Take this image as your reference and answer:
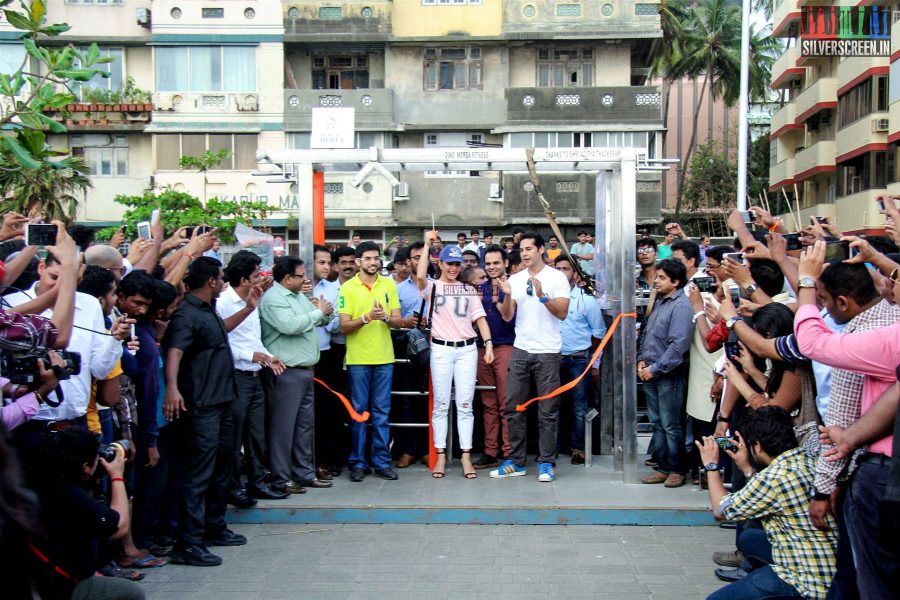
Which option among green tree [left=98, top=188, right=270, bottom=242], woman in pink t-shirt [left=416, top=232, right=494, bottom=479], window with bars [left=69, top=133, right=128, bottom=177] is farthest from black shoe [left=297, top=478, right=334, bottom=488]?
window with bars [left=69, top=133, right=128, bottom=177]

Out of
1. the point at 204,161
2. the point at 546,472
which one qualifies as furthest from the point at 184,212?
the point at 546,472

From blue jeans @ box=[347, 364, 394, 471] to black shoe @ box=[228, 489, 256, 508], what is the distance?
1.22 meters

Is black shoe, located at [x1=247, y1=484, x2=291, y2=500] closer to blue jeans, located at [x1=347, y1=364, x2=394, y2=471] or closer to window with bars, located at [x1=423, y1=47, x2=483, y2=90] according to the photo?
blue jeans, located at [x1=347, y1=364, x2=394, y2=471]

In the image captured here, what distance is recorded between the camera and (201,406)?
657cm

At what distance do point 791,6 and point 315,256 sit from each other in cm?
3469

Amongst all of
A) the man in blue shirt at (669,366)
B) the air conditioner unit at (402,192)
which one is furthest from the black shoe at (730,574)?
the air conditioner unit at (402,192)

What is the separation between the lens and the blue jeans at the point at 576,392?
9.18m

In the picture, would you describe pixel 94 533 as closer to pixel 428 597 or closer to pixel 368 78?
pixel 428 597

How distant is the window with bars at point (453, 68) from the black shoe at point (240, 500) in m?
27.5

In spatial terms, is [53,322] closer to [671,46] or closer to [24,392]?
[24,392]

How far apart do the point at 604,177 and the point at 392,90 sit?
82.7 ft

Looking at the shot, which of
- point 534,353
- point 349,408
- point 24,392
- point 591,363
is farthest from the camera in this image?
point 591,363

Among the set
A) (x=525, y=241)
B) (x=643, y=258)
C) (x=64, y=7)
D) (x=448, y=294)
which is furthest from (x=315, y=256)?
(x=64, y=7)

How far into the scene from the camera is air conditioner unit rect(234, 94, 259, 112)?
32.8m
